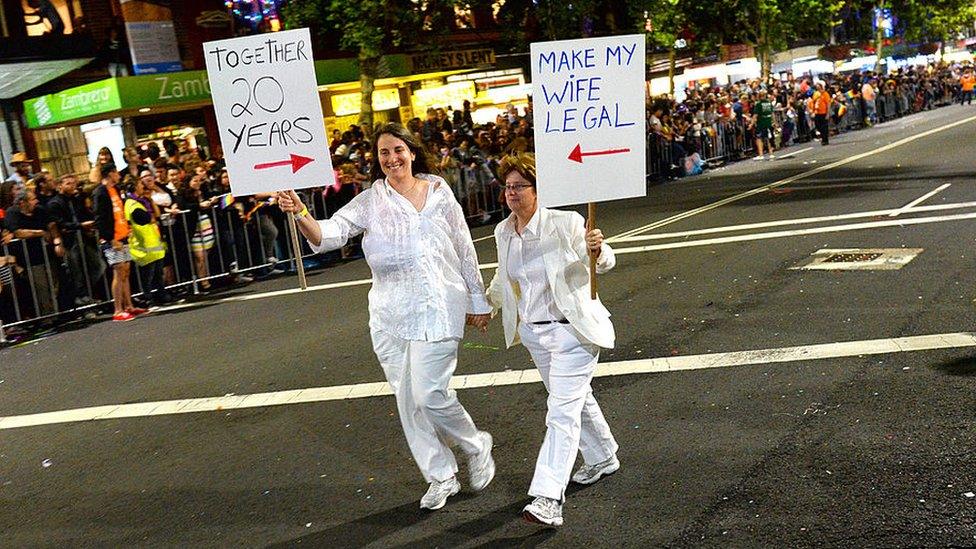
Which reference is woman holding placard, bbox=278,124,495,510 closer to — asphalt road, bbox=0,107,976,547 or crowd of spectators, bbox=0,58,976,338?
asphalt road, bbox=0,107,976,547

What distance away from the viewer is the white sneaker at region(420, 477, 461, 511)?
5316 mm

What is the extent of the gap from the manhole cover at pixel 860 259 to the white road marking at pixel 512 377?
9.88ft

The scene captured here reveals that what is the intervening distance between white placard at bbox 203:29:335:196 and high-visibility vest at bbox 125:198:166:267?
7.70m

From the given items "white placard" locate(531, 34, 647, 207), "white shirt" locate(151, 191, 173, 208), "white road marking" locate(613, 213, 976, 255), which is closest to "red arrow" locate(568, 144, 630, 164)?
"white placard" locate(531, 34, 647, 207)

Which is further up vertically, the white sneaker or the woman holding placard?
the woman holding placard

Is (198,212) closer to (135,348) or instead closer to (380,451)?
(135,348)

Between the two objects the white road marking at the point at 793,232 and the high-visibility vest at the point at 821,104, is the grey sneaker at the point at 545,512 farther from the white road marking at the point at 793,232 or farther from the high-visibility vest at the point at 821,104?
the high-visibility vest at the point at 821,104

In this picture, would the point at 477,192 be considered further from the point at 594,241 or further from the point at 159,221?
the point at 594,241

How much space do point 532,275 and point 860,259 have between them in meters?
6.80

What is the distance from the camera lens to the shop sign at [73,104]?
70.2 ft

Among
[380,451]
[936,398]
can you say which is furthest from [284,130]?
[936,398]

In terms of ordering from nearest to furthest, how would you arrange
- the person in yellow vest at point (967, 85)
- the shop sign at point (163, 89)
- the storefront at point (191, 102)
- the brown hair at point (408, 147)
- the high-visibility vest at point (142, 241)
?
the brown hair at point (408, 147)
the high-visibility vest at point (142, 241)
the shop sign at point (163, 89)
the storefront at point (191, 102)
the person in yellow vest at point (967, 85)

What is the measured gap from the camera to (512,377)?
7695mm

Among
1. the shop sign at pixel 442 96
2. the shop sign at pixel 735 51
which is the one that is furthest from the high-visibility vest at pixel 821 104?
the shop sign at pixel 735 51
